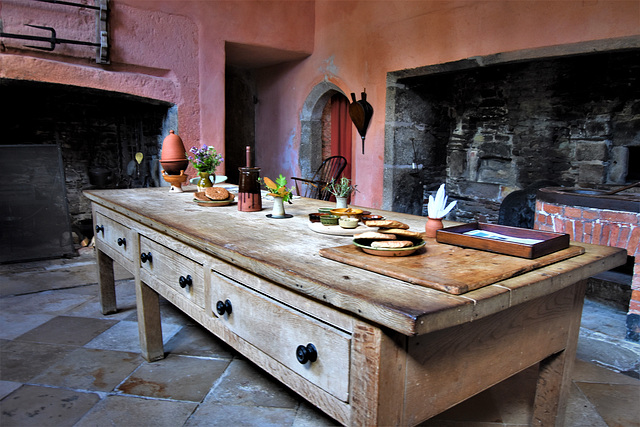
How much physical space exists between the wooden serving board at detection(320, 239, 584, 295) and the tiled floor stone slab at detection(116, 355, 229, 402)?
1.21 m

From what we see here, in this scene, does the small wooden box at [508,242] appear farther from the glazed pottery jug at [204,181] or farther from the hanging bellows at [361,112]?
the hanging bellows at [361,112]

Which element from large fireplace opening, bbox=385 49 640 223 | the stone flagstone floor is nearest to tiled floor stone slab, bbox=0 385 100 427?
the stone flagstone floor

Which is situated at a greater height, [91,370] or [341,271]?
[341,271]

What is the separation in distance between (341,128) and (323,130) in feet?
0.81

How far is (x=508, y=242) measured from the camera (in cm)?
129

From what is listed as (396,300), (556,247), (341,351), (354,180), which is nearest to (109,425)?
(341,351)

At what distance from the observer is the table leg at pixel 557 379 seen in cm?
148

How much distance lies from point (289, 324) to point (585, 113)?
3954 mm

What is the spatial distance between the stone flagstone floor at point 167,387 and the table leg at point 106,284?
0.09 metres

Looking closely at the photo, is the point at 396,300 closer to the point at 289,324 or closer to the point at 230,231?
the point at 289,324

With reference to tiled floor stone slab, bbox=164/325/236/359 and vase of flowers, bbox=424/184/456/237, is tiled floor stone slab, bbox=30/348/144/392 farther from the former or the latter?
vase of flowers, bbox=424/184/456/237

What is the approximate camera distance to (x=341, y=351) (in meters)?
1.04

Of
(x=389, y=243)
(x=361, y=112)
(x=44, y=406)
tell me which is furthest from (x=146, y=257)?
(x=361, y=112)

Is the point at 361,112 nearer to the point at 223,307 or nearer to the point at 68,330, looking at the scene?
the point at 68,330
